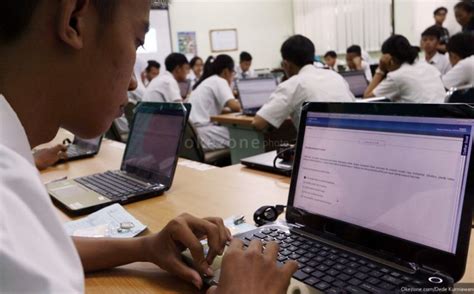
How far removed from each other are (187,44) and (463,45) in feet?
17.9

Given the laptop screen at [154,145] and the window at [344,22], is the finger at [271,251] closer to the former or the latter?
the laptop screen at [154,145]

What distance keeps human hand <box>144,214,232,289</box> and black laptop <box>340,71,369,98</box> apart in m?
3.97

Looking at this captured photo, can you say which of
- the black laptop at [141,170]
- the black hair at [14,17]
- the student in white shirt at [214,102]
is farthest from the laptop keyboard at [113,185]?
the student in white shirt at [214,102]

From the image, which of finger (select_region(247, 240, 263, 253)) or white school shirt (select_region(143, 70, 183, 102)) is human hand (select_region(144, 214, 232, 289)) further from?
white school shirt (select_region(143, 70, 183, 102))

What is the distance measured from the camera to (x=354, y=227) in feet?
2.31

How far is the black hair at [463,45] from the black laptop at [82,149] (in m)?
2.72

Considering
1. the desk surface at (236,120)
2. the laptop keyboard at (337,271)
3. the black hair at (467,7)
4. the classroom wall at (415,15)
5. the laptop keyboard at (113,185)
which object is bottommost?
the desk surface at (236,120)

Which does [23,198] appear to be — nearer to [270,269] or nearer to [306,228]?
[270,269]

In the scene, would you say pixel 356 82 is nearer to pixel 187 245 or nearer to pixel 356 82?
pixel 356 82

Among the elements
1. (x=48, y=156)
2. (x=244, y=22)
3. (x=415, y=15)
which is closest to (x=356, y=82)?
(x=415, y=15)

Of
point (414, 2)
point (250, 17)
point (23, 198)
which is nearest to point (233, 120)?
point (23, 198)

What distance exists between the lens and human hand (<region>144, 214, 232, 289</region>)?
68 centimetres

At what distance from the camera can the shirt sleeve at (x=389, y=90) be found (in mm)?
3123

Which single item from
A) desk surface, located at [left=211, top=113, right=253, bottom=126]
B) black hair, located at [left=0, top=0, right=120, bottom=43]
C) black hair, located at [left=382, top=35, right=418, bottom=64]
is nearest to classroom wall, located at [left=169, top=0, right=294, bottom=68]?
desk surface, located at [left=211, top=113, right=253, bottom=126]
